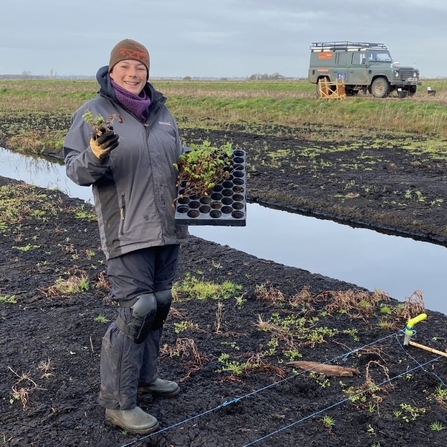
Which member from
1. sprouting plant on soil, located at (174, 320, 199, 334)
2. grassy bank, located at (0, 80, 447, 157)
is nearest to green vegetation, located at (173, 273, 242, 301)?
sprouting plant on soil, located at (174, 320, 199, 334)

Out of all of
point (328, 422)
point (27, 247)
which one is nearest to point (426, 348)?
point (328, 422)

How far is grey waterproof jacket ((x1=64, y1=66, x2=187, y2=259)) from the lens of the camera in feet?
10.1

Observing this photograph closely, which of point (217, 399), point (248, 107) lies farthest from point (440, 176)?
point (248, 107)

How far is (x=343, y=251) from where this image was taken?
825 centimetres

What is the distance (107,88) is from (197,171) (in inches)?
26.6

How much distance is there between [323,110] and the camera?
24.0 meters

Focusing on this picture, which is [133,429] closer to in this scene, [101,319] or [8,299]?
[101,319]

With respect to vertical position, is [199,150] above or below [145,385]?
above

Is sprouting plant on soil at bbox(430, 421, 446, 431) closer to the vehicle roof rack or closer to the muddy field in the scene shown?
the muddy field

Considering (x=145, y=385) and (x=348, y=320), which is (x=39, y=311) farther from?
(x=348, y=320)

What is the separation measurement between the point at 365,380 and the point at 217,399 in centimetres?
111

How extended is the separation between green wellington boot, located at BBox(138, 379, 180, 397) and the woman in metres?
0.31

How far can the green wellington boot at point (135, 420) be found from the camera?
130 inches

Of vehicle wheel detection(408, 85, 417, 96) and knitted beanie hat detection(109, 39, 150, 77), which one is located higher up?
vehicle wheel detection(408, 85, 417, 96)
